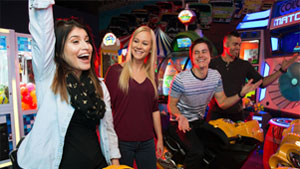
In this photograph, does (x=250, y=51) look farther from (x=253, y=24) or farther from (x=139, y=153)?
(x=139, y=153)

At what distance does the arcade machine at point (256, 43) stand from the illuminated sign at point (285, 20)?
486mm

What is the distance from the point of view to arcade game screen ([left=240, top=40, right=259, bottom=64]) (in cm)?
411

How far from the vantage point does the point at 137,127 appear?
5.64ft

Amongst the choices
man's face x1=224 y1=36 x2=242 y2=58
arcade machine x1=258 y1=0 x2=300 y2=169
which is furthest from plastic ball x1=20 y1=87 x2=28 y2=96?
arcade machine x1=258 y1=0 x2=300 y2=169

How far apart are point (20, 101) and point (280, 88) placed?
389 cm

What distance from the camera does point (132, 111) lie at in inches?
68.1

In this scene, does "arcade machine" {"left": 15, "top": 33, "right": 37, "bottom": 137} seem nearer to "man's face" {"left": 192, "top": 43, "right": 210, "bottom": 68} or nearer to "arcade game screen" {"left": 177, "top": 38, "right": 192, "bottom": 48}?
"man's face" {"left": 192, "top": 43, "right": 210, "bottom": 68}

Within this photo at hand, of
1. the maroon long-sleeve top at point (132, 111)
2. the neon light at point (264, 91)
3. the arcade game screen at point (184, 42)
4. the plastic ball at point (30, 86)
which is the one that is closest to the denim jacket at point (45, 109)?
the maroon long-sleeve top at point (132, 111)

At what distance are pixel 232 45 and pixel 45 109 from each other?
250cm

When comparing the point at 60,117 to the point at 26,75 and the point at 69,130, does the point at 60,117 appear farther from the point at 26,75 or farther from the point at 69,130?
the point at 26,75

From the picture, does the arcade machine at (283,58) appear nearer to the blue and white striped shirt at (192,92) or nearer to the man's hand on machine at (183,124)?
the blue and white striped shirt at (192,92)

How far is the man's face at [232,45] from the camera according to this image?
9.56 ft

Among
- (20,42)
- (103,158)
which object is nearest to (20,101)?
(20,42)

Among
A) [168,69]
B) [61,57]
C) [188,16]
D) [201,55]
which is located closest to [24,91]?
[61,57]
